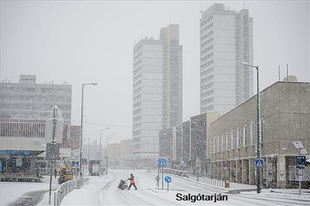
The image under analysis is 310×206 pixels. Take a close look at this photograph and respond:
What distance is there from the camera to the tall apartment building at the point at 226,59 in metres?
172

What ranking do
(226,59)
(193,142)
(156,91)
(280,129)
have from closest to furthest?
(280,129)
(193,142)
(226,59)
(156,91)

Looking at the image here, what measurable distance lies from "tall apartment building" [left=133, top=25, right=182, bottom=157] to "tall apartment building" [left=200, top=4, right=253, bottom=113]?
70.7 ft

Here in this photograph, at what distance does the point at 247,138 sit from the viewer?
174 ft

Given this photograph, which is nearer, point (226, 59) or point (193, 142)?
point (193, 142)

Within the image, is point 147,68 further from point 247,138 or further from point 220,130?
point 247,138

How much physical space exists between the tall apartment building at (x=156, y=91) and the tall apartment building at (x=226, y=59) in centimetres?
2156

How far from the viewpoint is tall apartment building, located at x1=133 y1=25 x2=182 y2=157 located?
19220 cm

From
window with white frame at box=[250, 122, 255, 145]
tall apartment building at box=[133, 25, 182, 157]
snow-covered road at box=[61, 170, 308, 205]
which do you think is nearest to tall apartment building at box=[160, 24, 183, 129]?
tall apartment building at box=[133, 25, 182, 157]

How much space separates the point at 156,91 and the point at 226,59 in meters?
35.1

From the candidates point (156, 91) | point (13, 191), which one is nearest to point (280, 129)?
point (13, 191)

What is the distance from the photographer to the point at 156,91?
195m

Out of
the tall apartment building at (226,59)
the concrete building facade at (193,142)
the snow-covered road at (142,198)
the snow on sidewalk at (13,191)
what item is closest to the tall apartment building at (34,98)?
the concrete building facade at (193,142)

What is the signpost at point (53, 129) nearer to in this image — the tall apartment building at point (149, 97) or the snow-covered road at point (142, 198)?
the snow-covered road at point (142, 198)

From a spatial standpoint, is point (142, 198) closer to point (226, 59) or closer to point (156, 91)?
point (226, 59)
